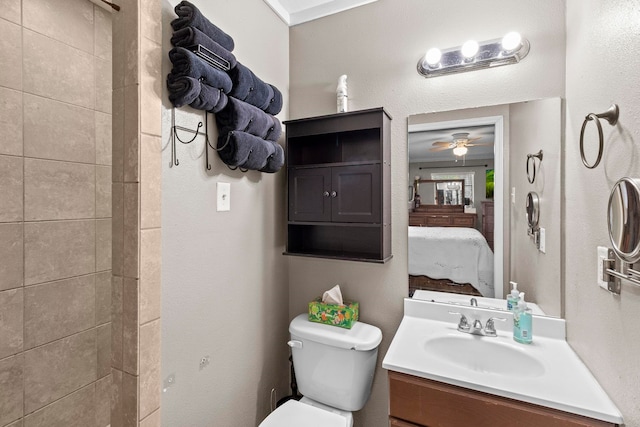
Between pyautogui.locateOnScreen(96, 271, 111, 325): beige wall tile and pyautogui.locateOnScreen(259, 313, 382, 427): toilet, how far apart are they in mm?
896

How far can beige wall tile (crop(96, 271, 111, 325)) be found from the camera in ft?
4.49

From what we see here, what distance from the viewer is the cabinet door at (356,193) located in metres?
1.47

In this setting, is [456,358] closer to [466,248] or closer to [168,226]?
[466,248]

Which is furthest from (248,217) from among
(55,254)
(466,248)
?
(466,248)

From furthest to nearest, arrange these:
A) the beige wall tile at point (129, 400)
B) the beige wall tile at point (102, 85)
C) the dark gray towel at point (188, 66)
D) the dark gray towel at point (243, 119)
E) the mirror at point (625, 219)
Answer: the beige wall tile at point (102, 85) < the dark gray towel at point (243, 119) < the dark gray towel at point (188, 66) < the beige wall tile at point (129, 400) < the mirror at point (625, 219)

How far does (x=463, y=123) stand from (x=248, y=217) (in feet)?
3.86

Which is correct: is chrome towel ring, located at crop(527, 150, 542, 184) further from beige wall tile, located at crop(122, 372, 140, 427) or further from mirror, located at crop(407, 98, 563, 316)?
beige wall tile, located at crop(122, 372, 140, 427)

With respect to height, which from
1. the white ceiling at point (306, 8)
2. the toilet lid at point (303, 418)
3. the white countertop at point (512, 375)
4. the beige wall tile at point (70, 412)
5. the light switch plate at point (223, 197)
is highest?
the white ceiling at point (306, 8)

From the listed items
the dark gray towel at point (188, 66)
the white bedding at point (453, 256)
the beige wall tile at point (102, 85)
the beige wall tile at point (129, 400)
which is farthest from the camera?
the white bedding at point (453, 256)

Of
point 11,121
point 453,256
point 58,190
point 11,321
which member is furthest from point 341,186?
point 11,321

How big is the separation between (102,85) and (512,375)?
7.12 ft

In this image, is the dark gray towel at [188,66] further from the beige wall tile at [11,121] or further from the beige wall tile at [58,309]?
the beige wall tile at [58,309]

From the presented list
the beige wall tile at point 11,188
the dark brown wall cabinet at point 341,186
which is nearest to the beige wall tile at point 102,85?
the beige wall tile at point 11,188

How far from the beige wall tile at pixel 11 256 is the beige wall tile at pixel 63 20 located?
79cm
